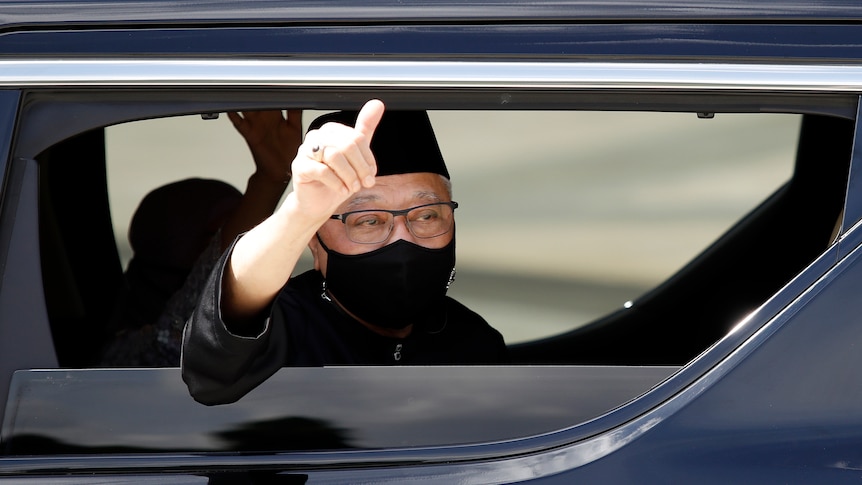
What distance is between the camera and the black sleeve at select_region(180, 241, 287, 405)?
1648 mm

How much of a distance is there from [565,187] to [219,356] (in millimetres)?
5267

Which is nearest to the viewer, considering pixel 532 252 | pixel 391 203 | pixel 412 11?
pixel 412 11

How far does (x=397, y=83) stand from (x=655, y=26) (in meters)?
0.39

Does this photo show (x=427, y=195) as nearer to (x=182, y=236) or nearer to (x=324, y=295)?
(x=324, y=295)

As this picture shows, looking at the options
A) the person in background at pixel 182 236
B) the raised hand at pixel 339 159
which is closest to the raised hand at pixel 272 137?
the person in background at pixel 182 236

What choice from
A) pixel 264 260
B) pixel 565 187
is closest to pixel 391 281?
pixel 264 260

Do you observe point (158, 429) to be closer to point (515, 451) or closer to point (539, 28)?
point (515, 451)

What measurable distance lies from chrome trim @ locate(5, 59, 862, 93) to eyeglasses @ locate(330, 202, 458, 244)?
568mm

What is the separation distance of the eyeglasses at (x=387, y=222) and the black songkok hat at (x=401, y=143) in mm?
109

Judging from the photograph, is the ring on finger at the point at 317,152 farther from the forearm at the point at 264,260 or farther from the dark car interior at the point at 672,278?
the dark car interior at the point at 672,278

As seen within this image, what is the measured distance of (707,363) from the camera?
1547 millimetres

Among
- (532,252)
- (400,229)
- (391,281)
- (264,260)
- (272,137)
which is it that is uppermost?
(532,252)

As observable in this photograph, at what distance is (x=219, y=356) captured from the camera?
169 centimetres

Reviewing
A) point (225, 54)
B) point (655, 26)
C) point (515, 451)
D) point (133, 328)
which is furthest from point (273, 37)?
point (133, 328)
